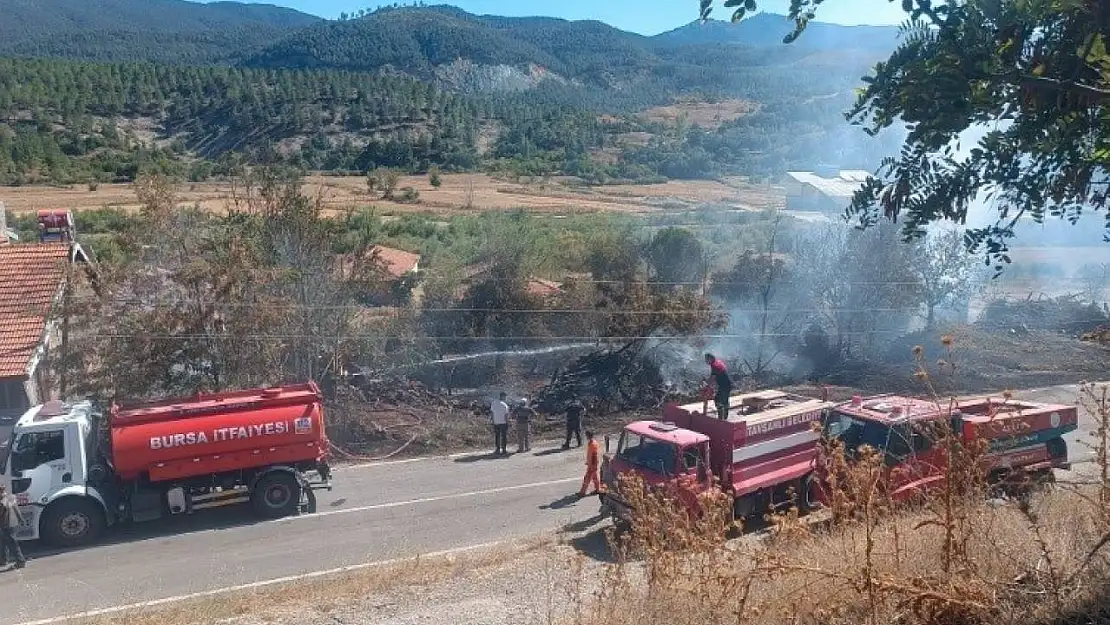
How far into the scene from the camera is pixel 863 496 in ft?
15.8

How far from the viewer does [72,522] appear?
13.4 meters

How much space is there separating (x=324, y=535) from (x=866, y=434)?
7.98 metres

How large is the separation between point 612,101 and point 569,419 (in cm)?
15125

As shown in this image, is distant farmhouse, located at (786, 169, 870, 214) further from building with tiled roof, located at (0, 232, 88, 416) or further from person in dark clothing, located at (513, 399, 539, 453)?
building with tiled roof, located at (0, 232, 88, 416)

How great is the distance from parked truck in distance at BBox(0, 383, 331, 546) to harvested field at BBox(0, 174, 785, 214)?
120ft

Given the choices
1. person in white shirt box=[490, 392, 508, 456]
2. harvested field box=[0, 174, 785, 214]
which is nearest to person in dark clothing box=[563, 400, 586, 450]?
person in white shirt box=[490, 392, 508, 456]

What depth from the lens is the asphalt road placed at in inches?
461

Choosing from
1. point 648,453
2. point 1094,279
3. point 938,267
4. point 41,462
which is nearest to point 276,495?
point 41,462

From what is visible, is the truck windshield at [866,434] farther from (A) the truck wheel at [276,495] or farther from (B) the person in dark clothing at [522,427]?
(A) the truck wheel at [276,495]

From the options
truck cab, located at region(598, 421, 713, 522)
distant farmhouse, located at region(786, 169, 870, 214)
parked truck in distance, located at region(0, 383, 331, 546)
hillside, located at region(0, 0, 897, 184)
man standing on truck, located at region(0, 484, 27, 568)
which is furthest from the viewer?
hillside, located at region(0, 0, 897, 184)

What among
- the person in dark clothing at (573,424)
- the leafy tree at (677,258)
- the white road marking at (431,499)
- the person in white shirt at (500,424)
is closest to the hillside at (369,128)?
the leafy tree at (677,258)

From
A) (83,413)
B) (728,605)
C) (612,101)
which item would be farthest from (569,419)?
(612,101)

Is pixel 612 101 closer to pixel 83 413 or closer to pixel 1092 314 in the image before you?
pixel 1092 314

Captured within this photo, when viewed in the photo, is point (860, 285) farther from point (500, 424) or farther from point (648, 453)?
point (648, 453)
